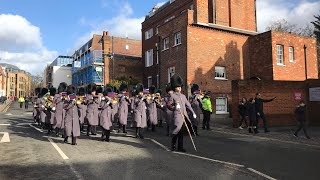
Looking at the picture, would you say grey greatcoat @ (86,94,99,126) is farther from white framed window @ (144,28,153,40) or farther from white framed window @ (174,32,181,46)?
white framed window @ (144,28,153,40)

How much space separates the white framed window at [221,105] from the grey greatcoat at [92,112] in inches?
658

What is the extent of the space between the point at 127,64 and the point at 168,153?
36.0 metres

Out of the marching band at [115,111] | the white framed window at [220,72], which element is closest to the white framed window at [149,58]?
the white framed window at [220,72]

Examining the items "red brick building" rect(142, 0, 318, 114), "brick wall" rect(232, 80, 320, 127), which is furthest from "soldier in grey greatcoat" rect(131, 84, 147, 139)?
"red brick building" rect(142, 0, 318, 114)

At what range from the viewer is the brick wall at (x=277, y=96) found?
720 inches

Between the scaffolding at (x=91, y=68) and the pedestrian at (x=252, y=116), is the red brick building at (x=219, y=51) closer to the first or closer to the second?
the pedestrian at (x=252, y=116)

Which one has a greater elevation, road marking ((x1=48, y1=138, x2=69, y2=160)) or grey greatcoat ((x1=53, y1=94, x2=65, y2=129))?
grey greatcoat ((x1=53, y1=94, x2=65, y2=129))

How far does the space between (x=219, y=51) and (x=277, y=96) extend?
11.0 metres

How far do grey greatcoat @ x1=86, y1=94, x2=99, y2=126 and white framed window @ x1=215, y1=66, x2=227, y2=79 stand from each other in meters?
17.5

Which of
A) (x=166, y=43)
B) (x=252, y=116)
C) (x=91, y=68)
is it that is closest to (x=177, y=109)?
(x=252, y=116)

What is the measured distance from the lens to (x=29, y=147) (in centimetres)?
1035

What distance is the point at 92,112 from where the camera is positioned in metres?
13.6

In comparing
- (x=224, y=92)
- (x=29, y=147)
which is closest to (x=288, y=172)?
(x=29, y=147)

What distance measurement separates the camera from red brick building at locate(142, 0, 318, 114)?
28.2 meters
